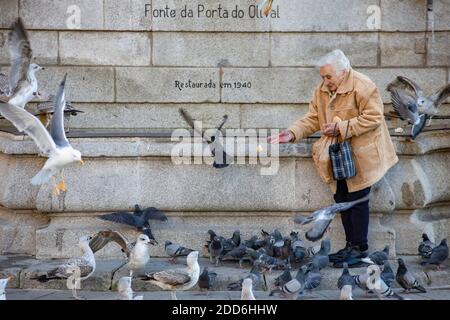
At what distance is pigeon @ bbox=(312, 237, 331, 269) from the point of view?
8.33 m

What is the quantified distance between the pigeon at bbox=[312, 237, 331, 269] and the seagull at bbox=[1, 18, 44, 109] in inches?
148

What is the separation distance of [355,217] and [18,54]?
419 centimetres

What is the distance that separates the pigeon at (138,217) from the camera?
9055mm

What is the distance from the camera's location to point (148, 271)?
27.8 feet

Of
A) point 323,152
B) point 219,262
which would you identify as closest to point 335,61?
point 323,152

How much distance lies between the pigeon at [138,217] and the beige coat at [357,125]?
1.83 meters

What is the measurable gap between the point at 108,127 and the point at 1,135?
5.41 feet

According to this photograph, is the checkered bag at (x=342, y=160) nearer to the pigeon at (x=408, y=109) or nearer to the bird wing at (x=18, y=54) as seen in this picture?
the pigeon at (x=408, y=109)

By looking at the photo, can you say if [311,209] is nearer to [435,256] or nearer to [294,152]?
[294,152]

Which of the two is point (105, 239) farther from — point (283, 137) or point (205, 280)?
point (283, 137)

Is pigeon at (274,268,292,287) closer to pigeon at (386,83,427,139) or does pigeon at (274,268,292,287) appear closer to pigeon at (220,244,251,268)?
pigeon at (220,244,251,268)

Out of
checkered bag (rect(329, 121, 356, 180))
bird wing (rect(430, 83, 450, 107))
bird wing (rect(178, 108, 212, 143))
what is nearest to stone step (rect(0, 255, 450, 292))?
checkered bag (rect(329, 121, 356, 180))

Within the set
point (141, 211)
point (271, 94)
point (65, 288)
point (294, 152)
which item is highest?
point (271, 94)

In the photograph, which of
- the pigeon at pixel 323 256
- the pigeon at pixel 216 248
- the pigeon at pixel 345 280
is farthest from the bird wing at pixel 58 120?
the pigeon at pixel 345 280
